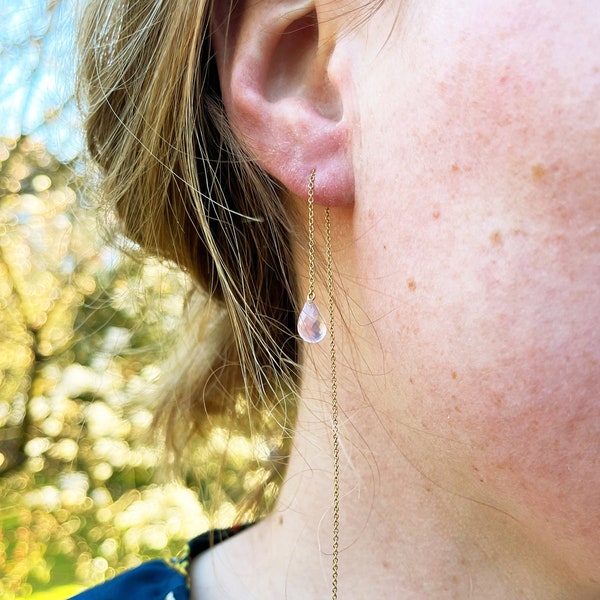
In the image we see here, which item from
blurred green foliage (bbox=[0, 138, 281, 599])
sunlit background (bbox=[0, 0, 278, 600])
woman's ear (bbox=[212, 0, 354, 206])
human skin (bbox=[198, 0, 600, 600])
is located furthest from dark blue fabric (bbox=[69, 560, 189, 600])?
blurred green foliage (bbox=[0, 138, 281, 599])

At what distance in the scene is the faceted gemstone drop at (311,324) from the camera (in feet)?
3.82

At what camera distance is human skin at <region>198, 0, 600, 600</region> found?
3.07 feet

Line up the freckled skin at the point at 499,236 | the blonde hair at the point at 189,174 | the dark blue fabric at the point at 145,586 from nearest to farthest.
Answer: the freckled skin at the point at 499,236 < the blonde hair at the point at 189,174 < the dark blue fabric at the point at 145,586

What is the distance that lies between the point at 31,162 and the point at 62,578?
9.82 ft

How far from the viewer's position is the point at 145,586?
4.85 ft

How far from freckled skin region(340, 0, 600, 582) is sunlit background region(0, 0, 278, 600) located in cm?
107

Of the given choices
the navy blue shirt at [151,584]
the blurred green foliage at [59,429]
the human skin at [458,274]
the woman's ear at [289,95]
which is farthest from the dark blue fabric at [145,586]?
the blurred green foliage at [59,429]

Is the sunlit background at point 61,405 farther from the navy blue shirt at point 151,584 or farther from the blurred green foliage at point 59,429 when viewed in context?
the navy blue shirt at point 151,584

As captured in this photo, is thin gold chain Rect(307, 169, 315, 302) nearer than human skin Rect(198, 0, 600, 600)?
No

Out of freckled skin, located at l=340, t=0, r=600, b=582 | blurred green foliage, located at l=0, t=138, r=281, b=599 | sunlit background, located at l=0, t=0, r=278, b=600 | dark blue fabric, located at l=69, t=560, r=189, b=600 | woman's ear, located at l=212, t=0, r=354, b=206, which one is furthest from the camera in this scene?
blurred green foliage, located at l=0, t=138, r=281, b=599

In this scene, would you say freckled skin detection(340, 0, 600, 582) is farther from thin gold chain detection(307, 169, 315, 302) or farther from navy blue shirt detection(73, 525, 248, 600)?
navy blue shirt detection(73, 525, 248, 600)

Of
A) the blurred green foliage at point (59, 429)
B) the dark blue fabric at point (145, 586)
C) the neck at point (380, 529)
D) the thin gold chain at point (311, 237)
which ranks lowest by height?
the blurred green foliage at point (59, 429)

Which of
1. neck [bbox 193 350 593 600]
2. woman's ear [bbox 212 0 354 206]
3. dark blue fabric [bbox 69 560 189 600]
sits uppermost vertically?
woman's ear [bbox 212 0 354 206]

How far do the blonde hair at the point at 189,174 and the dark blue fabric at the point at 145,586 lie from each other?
37 cm
